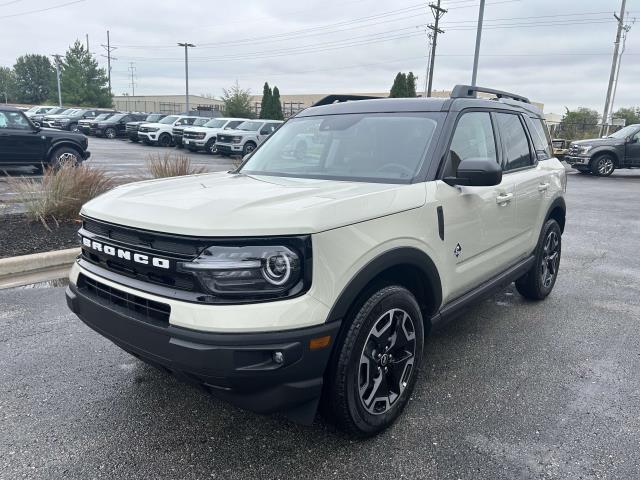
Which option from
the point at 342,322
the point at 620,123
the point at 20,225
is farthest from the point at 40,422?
the point at 620,123

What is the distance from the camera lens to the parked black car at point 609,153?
18.2 m

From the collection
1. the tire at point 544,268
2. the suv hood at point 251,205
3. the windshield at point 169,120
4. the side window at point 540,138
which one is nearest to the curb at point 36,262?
the suv hood at point 251,205

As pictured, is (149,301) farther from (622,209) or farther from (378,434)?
(622,209)

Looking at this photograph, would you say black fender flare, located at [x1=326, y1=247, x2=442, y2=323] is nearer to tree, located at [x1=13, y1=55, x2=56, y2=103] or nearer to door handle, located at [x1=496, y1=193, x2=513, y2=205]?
door handle, located at [x1=496, y1=193, x2=513, y2=205]

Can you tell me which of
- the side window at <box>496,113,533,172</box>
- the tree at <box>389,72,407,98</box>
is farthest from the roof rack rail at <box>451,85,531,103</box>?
the tree at <box>389,72,407,98</box>

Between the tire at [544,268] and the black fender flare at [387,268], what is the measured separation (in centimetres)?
208

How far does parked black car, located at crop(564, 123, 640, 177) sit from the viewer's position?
18.2 meters

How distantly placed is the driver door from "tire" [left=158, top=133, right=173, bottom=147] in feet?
84.2

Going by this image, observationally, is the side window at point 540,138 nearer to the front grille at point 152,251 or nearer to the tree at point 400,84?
the front grille at point 152,251

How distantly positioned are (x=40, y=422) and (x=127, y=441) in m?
0.58

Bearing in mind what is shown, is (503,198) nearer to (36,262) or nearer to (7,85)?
(36,262)

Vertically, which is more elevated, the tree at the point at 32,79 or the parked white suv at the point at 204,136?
the tree at the point at 32,79

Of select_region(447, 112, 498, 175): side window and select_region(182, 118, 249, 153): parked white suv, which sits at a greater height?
select_region(447, 112, 498, 175): side window

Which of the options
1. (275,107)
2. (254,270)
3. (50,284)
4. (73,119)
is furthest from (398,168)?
(275,107)
